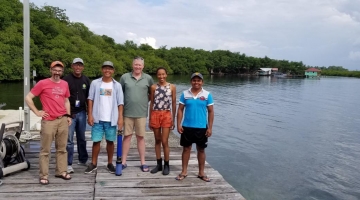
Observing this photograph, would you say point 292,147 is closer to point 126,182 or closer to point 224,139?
point 224,139

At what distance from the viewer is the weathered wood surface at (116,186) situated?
163 inches

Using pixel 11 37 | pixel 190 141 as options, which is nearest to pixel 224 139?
pixel 190 141

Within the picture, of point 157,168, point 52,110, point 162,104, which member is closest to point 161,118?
point 162,104

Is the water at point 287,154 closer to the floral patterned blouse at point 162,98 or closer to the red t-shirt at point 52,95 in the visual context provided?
the floral patterned blouse at point 162,98

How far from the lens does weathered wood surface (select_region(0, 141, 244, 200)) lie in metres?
4.14

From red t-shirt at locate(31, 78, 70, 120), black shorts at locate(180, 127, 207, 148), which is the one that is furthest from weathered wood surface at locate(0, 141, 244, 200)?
red t-shirt at locate(31, 78, 70, 120)

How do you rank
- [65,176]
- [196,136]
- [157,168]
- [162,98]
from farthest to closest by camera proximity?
[157,168] → [162,98] → [196,136] → [65,176]

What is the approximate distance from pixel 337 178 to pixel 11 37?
45783mm

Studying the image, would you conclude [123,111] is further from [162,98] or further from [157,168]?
[157,168]

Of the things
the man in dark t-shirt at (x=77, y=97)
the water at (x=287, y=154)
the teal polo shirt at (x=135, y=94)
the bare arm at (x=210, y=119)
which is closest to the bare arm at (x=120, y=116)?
the teal polo shirt at (x=135, y=94)

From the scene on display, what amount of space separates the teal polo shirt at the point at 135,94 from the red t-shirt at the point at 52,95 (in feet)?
3.01

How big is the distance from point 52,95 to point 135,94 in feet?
3.99

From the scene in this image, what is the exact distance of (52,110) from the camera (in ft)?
14.0

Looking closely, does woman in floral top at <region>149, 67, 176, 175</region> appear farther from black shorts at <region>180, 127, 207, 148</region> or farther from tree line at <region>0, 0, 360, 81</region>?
tree line at <region>0, 0, 360, 81</region>
